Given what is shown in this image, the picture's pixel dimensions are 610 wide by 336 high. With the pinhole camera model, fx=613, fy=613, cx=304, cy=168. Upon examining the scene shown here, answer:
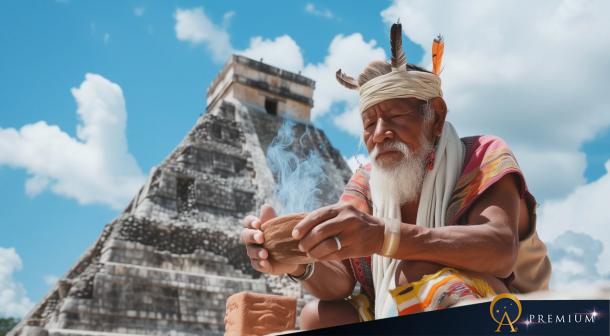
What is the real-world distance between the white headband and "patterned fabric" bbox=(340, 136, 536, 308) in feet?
0.80

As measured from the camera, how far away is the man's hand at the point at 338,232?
1.63 m

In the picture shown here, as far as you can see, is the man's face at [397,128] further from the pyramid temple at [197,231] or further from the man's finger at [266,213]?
the pyramid temple at [197,231]

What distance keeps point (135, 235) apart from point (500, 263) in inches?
467

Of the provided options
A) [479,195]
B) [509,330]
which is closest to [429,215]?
[479,195]

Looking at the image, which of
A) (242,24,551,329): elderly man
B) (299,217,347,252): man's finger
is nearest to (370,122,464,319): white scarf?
(242,24,551,329): elderly man

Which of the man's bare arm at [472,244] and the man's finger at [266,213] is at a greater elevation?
the man's finger at [266,213]

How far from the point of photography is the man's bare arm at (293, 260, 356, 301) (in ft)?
6.87

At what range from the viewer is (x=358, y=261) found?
2184 millimetres

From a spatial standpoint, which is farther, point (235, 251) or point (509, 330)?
point (235, 251)

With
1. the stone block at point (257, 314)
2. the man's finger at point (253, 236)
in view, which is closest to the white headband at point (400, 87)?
the man's finger at point (253, 236)

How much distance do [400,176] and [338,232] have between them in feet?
1.59

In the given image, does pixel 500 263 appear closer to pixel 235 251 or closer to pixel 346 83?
pixel 346 83

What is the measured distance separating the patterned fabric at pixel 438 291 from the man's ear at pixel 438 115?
20.9 inches

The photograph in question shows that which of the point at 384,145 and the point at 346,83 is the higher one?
the point at 346,83
